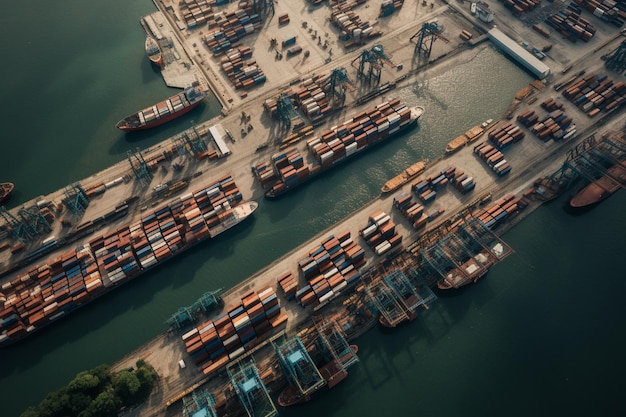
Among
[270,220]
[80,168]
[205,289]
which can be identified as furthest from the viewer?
[80,168]

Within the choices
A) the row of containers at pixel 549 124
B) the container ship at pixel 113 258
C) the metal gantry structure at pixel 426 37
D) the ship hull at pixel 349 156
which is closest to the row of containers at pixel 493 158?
the row of containers at pixel 549 124

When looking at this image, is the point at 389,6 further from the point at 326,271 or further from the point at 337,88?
the point at 326,271

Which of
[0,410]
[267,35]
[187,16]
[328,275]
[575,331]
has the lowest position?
[575,331]

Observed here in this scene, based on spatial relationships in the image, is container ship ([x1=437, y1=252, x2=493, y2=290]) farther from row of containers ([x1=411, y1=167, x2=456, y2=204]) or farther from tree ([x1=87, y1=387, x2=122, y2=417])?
tree ([x1=87, y1=387, x2=122, y2=417])

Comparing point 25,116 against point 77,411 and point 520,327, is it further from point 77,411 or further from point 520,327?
point 520,327

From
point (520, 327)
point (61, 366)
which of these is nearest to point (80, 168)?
point (61, 366)

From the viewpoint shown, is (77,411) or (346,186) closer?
(77,411)

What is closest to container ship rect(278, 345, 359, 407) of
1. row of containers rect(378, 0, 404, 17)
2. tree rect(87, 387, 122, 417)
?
tree rect(87, 387, 122, 417)

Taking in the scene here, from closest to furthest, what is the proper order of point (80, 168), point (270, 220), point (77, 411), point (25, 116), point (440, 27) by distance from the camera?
point (77, 411) → point (270, 220) → point (80, 168) → point (25, 116) → point (440, 27)
